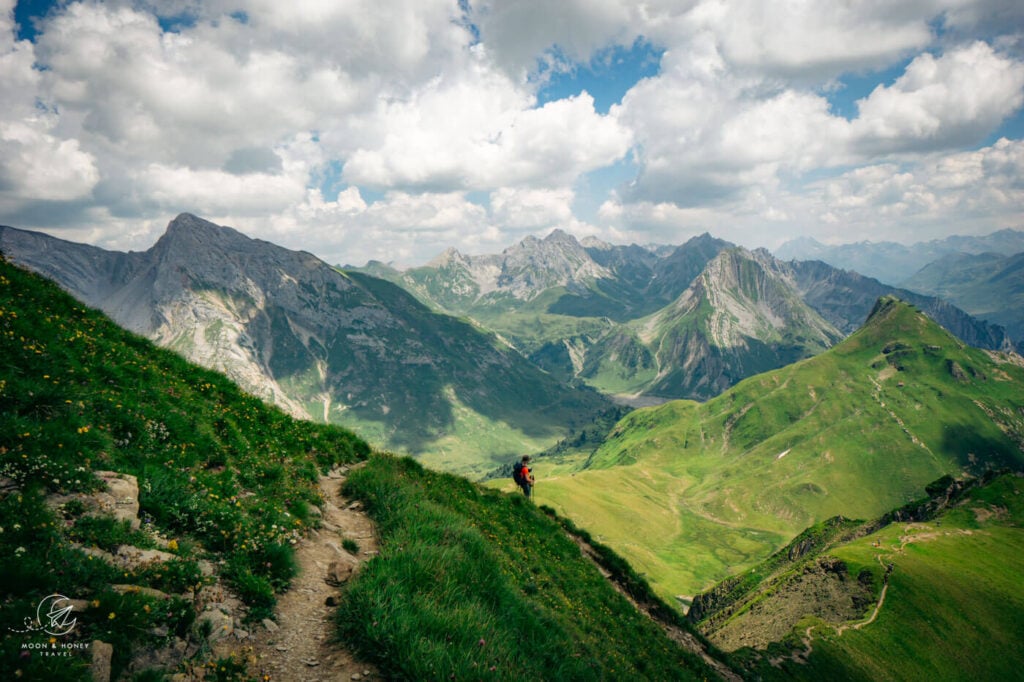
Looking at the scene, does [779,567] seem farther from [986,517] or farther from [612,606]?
[612,606]

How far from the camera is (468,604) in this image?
10031 mm

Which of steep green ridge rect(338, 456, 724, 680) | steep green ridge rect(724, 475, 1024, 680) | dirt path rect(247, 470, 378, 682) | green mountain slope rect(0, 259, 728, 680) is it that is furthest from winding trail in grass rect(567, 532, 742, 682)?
dirt path rect(247, 470, 378, 682)

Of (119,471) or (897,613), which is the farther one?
(897,613)

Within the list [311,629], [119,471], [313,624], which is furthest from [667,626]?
[119,471]

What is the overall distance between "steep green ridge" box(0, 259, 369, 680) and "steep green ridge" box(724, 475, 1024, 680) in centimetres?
5547

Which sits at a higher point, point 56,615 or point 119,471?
point 119,471

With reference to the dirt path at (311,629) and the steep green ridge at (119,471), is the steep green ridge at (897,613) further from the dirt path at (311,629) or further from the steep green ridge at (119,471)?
the steep green ridge at (119,471)

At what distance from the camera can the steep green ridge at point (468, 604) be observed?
8.41 m

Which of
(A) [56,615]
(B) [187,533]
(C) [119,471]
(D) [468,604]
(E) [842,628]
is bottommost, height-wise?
(E) [842,628]

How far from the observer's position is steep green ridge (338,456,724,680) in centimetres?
841

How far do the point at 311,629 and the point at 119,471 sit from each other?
5791mm

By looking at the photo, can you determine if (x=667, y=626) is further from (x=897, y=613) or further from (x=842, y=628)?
(x=897, y=613)

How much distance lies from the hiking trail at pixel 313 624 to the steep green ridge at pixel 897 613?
174ft

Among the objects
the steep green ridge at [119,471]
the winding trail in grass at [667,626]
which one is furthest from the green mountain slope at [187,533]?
the winding trail in grass at [667,626]
